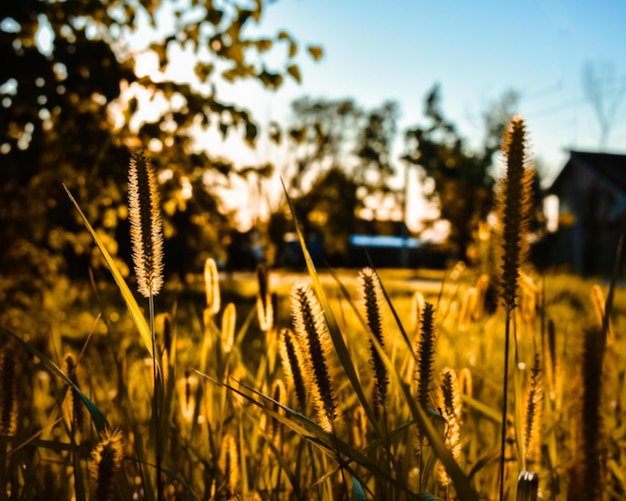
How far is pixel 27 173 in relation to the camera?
3.80 metres

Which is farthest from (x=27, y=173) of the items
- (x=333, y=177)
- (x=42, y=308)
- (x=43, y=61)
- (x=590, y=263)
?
(x=590, y=263)

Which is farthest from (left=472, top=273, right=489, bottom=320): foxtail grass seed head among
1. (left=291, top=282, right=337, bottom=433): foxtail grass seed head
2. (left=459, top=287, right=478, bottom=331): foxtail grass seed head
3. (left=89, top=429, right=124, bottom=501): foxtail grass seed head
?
(left=89, top=429, right=124, bottom=501): foxtail grass seed head

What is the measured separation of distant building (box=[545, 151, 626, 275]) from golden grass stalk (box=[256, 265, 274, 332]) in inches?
1209

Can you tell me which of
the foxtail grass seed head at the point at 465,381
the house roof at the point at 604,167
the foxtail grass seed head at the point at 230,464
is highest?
the house roof at the point at 604,167

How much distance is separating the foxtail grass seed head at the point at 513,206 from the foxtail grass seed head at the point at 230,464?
67 centimetres

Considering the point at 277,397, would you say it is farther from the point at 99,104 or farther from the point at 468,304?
the point at 99,104

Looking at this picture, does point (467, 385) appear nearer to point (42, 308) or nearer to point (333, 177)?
point (333, 177)

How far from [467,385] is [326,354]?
2.53ft

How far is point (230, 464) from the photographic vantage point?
1.45 meters

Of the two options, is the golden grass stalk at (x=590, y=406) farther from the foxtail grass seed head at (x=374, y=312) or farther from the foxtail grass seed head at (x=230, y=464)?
the foxtail grass seed head at (x=230, y=464)

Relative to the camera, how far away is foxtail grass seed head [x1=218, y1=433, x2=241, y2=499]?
138cm

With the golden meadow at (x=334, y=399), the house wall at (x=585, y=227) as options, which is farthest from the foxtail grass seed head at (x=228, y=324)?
the house wall at (x=585, y=227)

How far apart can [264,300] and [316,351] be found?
2.26 feet

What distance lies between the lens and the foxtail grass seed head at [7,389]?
113 cm
